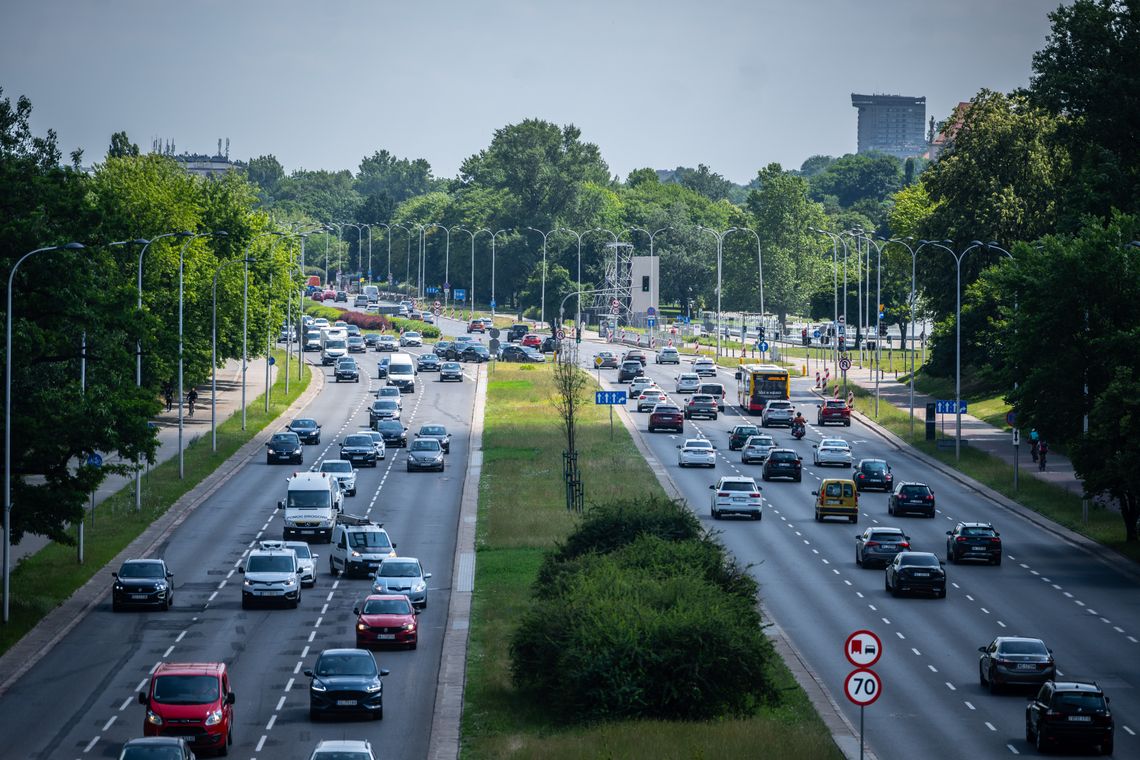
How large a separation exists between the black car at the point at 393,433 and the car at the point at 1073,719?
5960cm

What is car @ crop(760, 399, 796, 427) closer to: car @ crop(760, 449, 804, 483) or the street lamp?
car @ crop(760, 449, 804, 483)

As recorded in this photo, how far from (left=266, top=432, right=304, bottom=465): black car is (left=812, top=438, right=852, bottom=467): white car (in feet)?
77.7

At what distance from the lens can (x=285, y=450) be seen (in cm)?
8112

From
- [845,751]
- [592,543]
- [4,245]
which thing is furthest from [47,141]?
[845,751]

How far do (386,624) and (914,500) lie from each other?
95.5 feet

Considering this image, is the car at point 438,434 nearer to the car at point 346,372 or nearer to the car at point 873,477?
the car at point 873,477

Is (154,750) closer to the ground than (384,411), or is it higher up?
closer to the ground

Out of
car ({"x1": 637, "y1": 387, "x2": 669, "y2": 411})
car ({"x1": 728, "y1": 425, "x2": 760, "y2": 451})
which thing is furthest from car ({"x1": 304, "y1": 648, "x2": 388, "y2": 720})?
car ({"x1": 637, "y1": 387, "x2": 669, "y2": 411})

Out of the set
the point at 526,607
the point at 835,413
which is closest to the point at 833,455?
the point at 835,413

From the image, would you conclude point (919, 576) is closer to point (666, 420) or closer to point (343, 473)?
point (343, 473)

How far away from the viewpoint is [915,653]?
137 ft

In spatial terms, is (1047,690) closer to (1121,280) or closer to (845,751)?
(845,751)

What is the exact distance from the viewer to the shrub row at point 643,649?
33000 mm

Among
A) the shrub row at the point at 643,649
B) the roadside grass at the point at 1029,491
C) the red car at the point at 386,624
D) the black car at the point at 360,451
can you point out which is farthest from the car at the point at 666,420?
the shrub row at the point at 643,649
